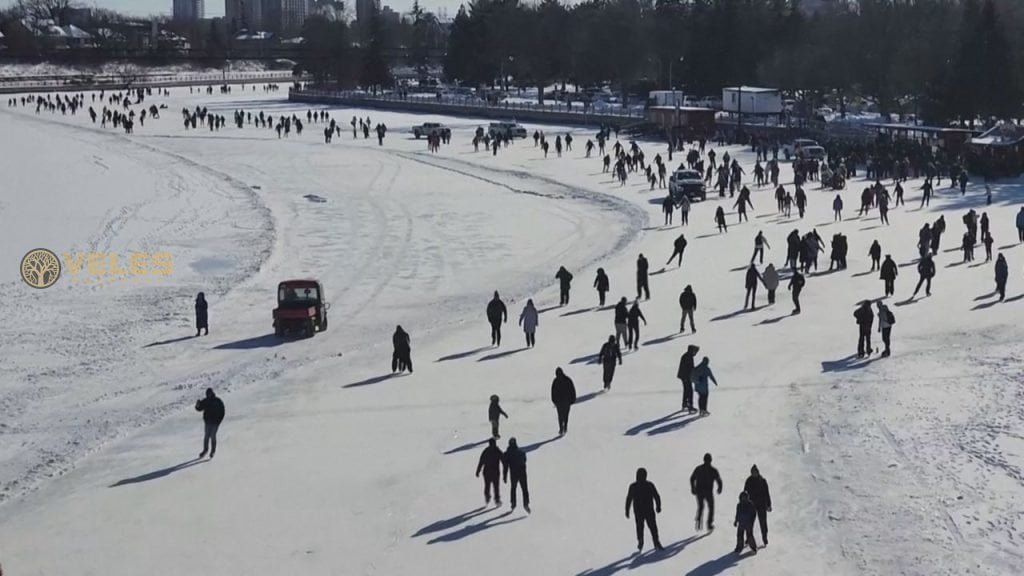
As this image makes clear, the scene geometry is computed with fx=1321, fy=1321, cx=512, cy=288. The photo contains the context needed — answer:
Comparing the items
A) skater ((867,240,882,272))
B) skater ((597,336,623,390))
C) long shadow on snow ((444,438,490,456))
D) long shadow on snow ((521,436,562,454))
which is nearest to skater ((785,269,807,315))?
skater ((867,240,882,272))

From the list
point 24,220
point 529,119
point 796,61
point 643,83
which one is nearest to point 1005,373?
point 24,220

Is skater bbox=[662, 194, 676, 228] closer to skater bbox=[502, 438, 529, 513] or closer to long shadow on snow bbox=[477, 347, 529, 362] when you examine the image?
long shadow on snow bbox=[477, 347, 529, 362]

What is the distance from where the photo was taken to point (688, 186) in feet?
136

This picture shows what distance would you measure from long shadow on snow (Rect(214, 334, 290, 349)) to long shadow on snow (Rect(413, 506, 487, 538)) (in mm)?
9526

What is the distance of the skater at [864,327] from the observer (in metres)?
20.0

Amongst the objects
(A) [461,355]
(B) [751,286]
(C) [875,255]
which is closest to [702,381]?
(A) [461,355]

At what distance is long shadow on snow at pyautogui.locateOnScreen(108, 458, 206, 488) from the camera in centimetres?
1491

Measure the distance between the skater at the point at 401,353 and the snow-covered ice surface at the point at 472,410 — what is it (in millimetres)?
508

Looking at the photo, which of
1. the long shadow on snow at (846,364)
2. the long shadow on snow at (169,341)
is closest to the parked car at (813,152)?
the long shadow on snow at (846,364)

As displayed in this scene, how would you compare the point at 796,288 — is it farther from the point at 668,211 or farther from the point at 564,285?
the point at 668,211

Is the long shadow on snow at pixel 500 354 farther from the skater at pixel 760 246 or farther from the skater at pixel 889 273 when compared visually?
the skater at pixel 760 246

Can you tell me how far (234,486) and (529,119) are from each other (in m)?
72.4

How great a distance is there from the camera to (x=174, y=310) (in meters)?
25.1

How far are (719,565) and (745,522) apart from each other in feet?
1.52
